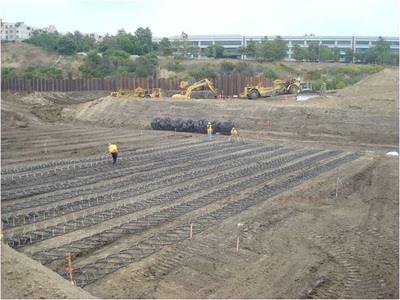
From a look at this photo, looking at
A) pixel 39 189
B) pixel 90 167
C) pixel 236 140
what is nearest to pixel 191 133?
pixel 236 140

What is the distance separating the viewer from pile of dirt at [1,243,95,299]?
6277 mm

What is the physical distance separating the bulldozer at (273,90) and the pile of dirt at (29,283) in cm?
2986

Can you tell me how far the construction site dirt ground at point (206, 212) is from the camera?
844cm

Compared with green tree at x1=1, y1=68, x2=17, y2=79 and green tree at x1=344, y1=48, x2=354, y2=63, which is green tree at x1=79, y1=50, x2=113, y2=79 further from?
green tree at x1=344, y1=48, x2=354, y2=63

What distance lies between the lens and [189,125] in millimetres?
28922

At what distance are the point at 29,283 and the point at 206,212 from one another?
644 centimetres

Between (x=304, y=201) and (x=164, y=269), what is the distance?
6.28 meters

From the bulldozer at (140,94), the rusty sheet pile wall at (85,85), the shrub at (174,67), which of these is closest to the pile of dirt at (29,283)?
the bulldozer at (140,94)

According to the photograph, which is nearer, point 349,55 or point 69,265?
point 69,265

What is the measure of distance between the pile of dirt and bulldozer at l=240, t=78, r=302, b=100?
29862 mm

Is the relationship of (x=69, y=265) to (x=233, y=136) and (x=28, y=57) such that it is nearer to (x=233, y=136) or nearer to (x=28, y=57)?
(x=233, y=136)

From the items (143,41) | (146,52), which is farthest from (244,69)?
(143,41)

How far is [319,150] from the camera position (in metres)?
23.0

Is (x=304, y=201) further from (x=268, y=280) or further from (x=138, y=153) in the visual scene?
(x=138, y=153)
